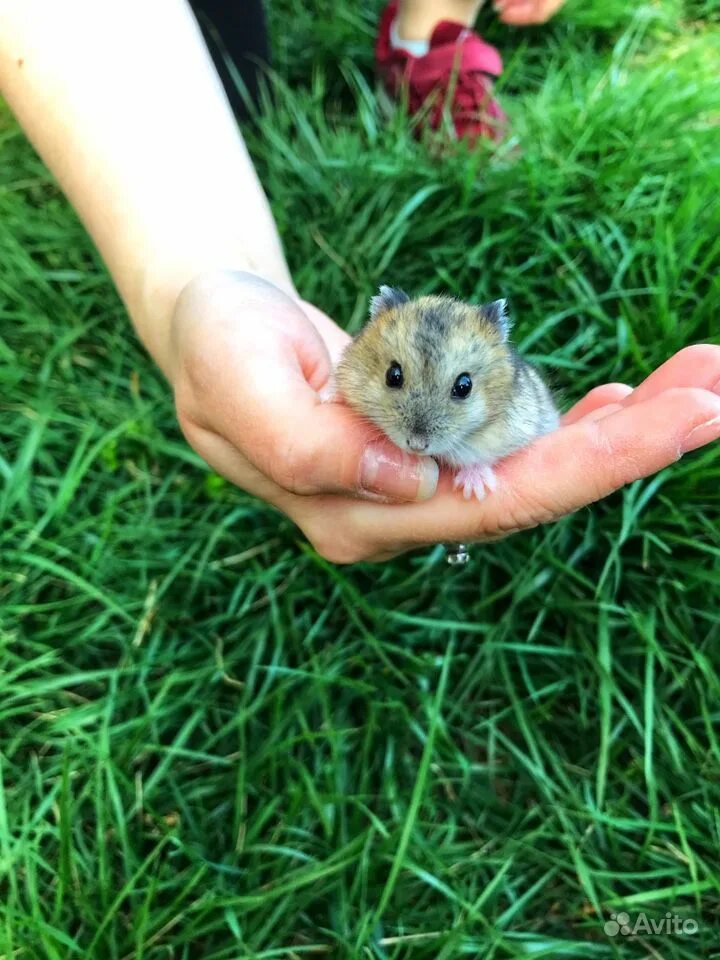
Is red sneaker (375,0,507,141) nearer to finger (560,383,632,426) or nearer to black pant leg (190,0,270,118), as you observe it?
black pant leg (190,0,270,118)

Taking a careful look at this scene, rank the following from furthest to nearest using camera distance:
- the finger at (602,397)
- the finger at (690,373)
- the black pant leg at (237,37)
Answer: the black pant leg at (237,37) < the finger at (602,397) < the finger at (690,373)

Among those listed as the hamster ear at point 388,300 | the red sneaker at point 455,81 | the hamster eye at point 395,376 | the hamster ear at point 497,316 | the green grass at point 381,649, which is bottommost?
the green grass at point 381,649

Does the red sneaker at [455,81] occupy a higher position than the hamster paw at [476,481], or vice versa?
the red sneaker at [455,81]

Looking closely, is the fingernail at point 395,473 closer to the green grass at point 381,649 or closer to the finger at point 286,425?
the finger at point 286,425

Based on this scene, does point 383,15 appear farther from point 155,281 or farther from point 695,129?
point 155,281

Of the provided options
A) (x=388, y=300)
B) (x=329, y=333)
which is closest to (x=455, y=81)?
(x=329, y=333)

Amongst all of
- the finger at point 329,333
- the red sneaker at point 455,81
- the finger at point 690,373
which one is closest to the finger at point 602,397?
the finger at point 690,373
